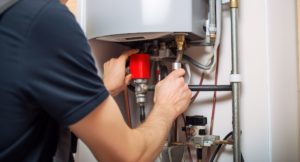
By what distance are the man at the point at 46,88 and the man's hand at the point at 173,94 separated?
290 millimetres

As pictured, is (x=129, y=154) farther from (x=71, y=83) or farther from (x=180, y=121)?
(x=180, y=121)

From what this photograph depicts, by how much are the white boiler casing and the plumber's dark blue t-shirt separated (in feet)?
1.28

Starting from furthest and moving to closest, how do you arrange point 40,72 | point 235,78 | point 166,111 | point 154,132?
point 235,78, point 166,111, point 154,132, point 40,72

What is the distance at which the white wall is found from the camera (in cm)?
116

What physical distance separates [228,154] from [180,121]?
216 millimetres

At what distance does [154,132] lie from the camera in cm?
80

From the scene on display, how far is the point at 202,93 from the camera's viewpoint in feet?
4.19

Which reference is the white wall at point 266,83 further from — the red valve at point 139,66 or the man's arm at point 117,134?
the man's arm at point 117,134

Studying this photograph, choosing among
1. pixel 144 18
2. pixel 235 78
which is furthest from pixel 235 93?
pixel 144 18

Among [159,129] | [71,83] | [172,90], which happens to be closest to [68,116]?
[71,83]

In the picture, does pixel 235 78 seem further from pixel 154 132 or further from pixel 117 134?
pixel 117 134

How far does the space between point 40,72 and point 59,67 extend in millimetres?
33

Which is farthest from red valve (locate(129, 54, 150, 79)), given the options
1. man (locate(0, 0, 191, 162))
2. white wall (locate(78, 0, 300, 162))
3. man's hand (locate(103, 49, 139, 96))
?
man (locate(0, 0, 191, 162))

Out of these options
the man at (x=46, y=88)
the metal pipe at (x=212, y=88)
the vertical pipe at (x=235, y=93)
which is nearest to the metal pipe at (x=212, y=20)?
the vertical pipe at (x=235, y=93)
